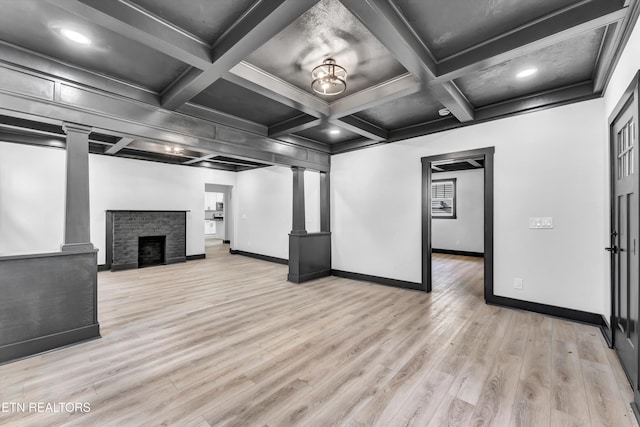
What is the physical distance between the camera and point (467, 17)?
2.02 meters

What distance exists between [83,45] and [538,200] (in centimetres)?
490

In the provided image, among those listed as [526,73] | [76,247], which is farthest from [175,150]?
[526,73]

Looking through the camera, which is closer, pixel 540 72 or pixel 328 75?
pixel 328 75

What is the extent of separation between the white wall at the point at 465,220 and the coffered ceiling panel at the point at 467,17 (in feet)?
20.9

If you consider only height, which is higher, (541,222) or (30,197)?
(30,197)

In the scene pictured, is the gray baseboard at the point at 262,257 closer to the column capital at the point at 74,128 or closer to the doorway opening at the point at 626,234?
the column capital at the point at 74,128

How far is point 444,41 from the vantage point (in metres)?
2.29

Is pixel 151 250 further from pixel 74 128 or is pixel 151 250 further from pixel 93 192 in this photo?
pixel 74 128

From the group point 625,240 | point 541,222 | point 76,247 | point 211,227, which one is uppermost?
point 541,222

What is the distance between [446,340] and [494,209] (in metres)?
1.96

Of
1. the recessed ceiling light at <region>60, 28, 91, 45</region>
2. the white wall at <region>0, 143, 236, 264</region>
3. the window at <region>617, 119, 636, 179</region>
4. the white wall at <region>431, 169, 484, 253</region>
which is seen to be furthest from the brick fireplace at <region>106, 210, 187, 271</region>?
the window at <region>617, 119, 636, 179</region>

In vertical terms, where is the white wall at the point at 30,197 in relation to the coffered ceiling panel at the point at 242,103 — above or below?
below

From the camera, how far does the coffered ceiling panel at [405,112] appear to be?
3.43 meters

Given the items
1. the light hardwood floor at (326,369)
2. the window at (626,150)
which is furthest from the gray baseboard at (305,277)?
the window at (626,150)
